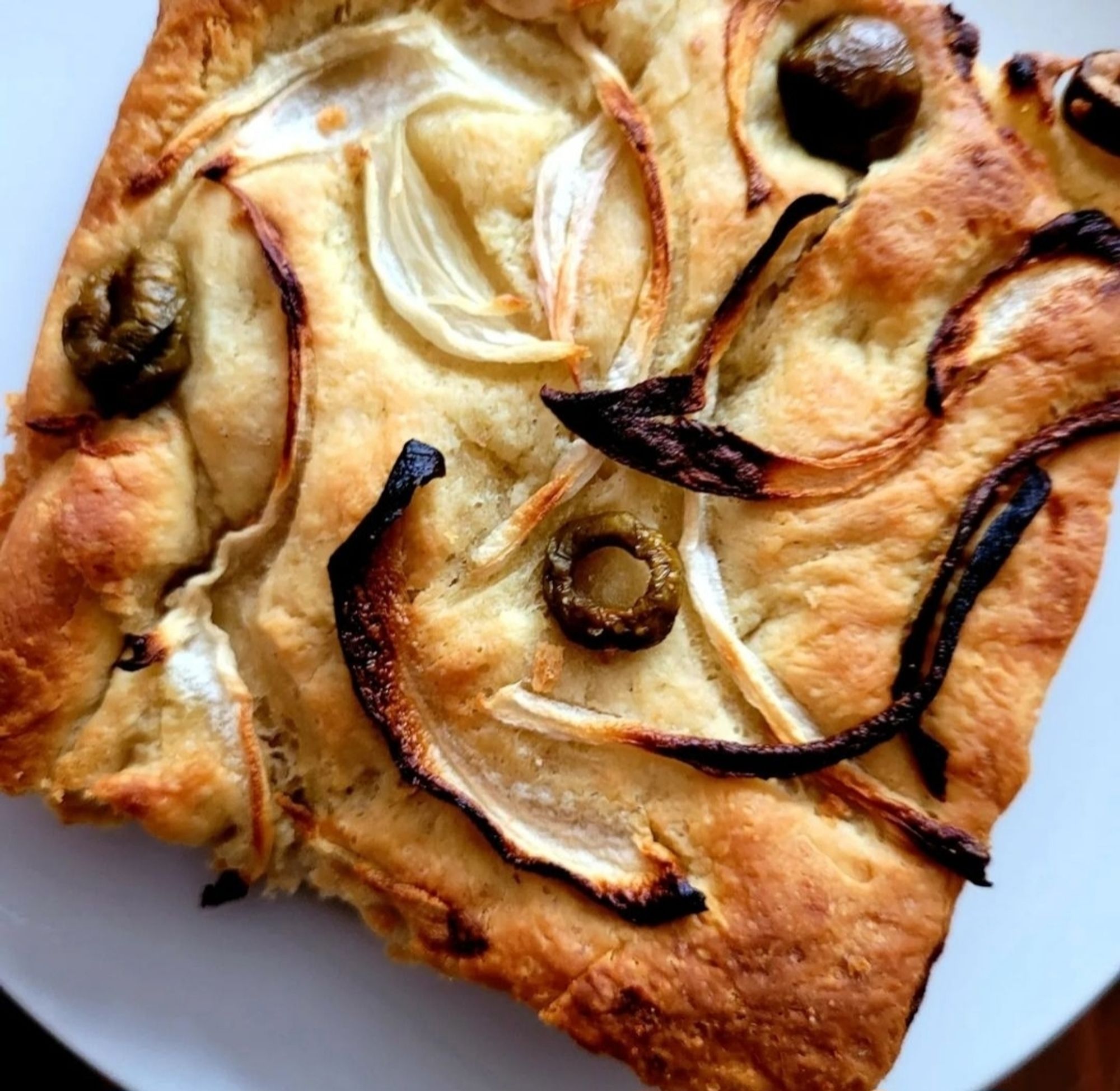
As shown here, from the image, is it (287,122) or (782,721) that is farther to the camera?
(287,122)

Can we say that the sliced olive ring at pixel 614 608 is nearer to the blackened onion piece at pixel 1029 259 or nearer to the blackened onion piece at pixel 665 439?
the blackened onion piece at pixel 665 439

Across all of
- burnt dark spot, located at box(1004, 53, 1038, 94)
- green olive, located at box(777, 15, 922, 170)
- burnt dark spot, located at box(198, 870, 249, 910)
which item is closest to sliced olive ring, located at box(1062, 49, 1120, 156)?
burnt dark spot, located at box(1004, 53, 1038, 94)

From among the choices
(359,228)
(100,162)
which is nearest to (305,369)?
(359,228)

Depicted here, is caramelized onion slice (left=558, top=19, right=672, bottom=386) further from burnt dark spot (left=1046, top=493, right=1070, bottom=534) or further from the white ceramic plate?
the white ceramic plate

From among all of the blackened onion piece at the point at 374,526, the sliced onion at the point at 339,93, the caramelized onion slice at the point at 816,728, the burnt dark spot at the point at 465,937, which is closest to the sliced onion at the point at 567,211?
the sliced onion at the point at 339,93

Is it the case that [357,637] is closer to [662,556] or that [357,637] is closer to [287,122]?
[662,556]

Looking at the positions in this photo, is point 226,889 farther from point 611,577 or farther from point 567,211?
point 567,211
